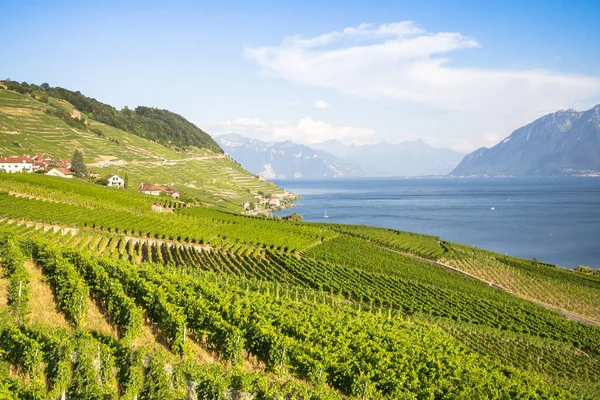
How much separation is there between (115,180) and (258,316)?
3397 inches

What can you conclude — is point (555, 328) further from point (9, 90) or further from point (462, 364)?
point (9, 90)

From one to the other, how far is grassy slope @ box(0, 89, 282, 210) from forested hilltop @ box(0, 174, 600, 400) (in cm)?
5010

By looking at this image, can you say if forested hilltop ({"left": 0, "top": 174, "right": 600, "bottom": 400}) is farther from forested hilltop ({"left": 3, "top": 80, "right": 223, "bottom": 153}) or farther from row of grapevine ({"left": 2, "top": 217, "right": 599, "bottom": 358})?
forested hilltop ({"left": 3, "top": 80, "right": 223, "bottom": 153})

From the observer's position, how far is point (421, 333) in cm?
3120

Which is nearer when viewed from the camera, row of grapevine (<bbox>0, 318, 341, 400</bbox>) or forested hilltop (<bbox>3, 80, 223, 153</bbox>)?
row of grapevine (<bbox>0, 318, 341, 400</bbox>)

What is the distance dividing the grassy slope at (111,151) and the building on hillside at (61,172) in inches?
594

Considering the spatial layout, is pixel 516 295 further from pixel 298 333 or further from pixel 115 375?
pixel 115 375

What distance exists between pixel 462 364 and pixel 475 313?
1975 centimetres

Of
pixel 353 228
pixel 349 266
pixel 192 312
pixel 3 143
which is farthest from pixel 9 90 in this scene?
pixel 192 312

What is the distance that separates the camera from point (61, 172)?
88250 mm

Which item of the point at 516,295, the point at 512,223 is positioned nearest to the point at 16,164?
the point at 516,295

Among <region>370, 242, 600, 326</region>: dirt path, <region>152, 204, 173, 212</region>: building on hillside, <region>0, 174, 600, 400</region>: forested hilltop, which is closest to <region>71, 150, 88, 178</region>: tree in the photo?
<region>0, 174, 600, 400</region>: forested hilltop

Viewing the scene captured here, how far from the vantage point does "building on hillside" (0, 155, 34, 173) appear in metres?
86.7

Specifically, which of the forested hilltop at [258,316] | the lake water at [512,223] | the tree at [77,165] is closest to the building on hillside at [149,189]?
the tree at [77,165]
